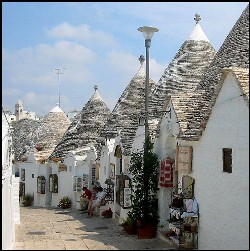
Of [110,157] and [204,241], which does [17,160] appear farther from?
[204,241]

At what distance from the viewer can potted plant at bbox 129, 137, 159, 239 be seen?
1236 cm

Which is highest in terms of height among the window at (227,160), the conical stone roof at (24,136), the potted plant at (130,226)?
the conical stone roof at (24,136)

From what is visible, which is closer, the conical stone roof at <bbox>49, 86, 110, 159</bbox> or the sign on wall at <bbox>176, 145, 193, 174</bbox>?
the sign on wall at <bbox>176, 145, 193, 174</bbox>

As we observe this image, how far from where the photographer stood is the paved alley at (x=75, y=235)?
10.8 m

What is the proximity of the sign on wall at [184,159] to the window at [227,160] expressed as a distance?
1.59 meters

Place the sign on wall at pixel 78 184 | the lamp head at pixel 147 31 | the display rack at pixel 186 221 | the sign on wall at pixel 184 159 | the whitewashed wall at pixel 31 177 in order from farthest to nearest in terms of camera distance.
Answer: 1. the whitewashed wall at pixel 31 177
2. the sign on wall at pixel 78 184
3. the lamp head at pixel 147 31
4. the sign on wall at pixel 184 159
5. the display rack at pixel 186 221

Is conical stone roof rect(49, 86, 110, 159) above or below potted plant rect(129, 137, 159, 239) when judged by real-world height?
above

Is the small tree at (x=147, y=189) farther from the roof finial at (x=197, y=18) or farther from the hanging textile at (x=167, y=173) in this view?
the roof finial at (x=197, y=18)

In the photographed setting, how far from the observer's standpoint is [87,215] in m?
18.6

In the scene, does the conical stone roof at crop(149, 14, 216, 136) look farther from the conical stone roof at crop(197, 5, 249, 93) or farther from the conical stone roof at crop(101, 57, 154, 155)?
the conical stone roof at crop(197, 5, 249, 93)

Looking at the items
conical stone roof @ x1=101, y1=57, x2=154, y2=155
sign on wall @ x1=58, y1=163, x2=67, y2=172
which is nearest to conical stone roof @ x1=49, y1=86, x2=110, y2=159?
sign on wall @ x1=58, y1=163, x2=67, y2=172

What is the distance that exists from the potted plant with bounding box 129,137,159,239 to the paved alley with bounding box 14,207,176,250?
1.34ft

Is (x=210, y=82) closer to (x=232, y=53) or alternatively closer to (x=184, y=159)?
(x=232, y=53)

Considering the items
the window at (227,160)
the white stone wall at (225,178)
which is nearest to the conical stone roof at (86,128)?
the white stone wall at (225,178)
